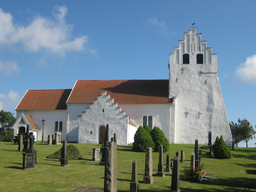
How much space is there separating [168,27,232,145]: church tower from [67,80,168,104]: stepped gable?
6.86 ft

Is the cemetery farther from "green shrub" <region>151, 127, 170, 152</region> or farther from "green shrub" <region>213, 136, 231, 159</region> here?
"green shrub" <region>151, 127, 170, 152</region>

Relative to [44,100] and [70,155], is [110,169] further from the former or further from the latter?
[44,100]

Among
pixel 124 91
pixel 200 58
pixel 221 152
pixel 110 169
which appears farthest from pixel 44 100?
pixel 110 169

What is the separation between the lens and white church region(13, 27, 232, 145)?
31.2 meters

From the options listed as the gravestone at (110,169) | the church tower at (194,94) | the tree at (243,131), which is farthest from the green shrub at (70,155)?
the tree at (243,131)

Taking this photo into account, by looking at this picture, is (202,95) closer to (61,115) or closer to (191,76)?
(191,76)

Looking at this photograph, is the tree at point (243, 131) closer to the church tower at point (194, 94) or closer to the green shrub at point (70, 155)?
the church tower at point (194, 94)

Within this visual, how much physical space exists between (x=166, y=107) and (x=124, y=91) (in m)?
6.49

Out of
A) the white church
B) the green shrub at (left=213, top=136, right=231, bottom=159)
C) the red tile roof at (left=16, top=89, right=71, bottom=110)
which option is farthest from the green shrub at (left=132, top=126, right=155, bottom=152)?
the red tile roof at (left=16, top=89, right=71, bottom=110)

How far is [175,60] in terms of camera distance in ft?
112

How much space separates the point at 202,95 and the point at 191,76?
300cm

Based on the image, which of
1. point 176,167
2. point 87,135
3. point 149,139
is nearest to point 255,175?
point 176,167

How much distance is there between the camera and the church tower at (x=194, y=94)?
32.5 metres

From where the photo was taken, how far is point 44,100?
37094 millimetres
